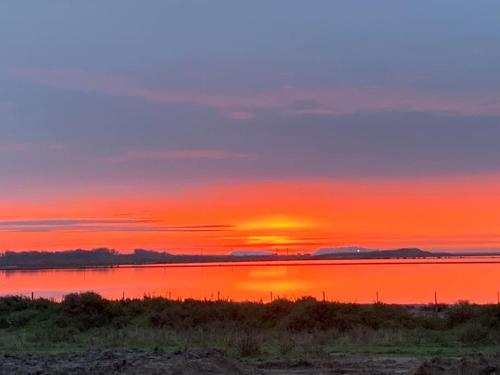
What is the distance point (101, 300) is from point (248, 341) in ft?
65.9

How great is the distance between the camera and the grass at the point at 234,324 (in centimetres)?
2669

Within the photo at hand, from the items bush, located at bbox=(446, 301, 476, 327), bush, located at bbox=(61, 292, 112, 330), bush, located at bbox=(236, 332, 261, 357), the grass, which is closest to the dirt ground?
bush, located at bbox=(236, 332, 261, 357)

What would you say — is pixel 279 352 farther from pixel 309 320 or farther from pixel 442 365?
pixel 309 320

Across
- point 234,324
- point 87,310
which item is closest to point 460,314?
point 234,324

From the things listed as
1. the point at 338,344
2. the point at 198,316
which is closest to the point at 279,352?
the point at 338,344

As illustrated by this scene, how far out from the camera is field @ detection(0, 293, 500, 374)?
83.7 ft

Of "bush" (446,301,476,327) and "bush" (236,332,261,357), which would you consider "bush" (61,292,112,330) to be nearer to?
"bush" (446,301,476,327)

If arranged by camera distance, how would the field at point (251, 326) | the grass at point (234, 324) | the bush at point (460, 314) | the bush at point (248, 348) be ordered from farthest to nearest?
the bush at point (460, 314) < the grass at point (234, 324) < the field at point (251, 326) < the bush at point (248, 348)

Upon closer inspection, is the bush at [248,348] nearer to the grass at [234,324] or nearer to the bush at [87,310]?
the grass at [234,324]

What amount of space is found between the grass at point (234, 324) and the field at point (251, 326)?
4 centimetres

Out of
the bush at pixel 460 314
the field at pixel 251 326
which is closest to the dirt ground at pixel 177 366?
the field at pixel 251 326

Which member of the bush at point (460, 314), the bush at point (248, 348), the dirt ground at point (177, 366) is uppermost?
the dirt ground at point (177, 366)

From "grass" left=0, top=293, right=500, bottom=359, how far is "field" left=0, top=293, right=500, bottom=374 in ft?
0.12

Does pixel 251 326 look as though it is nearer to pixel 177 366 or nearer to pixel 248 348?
pixel 248 348
